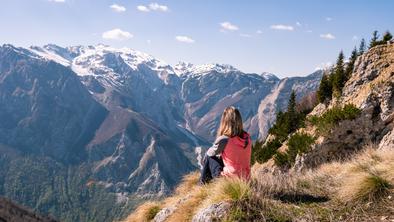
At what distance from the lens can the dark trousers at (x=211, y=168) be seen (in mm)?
12672

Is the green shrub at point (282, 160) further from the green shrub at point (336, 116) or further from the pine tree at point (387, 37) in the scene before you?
the pine tree at point (387, 37)

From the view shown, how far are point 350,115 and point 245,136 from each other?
18.7 metres

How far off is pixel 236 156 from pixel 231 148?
28 centimetres

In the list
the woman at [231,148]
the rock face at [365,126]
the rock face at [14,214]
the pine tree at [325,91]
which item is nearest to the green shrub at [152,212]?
the woman at [231,148]

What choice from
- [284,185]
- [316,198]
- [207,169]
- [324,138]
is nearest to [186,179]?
[207,169]

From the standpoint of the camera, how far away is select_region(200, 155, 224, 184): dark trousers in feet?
41.6

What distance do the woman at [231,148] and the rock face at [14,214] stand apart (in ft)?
567

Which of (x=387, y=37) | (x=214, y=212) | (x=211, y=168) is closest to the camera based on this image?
(x=214, y=212)

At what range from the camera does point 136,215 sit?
15.9 metres

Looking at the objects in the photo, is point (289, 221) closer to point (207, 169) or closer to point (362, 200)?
point (362, 200)

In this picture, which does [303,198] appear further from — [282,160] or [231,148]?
[282,160]

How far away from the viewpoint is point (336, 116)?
29859 millimetres

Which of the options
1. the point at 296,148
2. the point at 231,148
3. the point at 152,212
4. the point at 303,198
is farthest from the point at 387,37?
the point at 303,198

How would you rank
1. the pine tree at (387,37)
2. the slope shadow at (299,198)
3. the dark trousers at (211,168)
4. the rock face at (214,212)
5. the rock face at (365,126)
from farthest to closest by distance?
the pine tree at (387,37) < the rock face at (365,126) < the dark trousers at (211,168) < the slope shadow at (299,198) < the rock face at (214,212)
